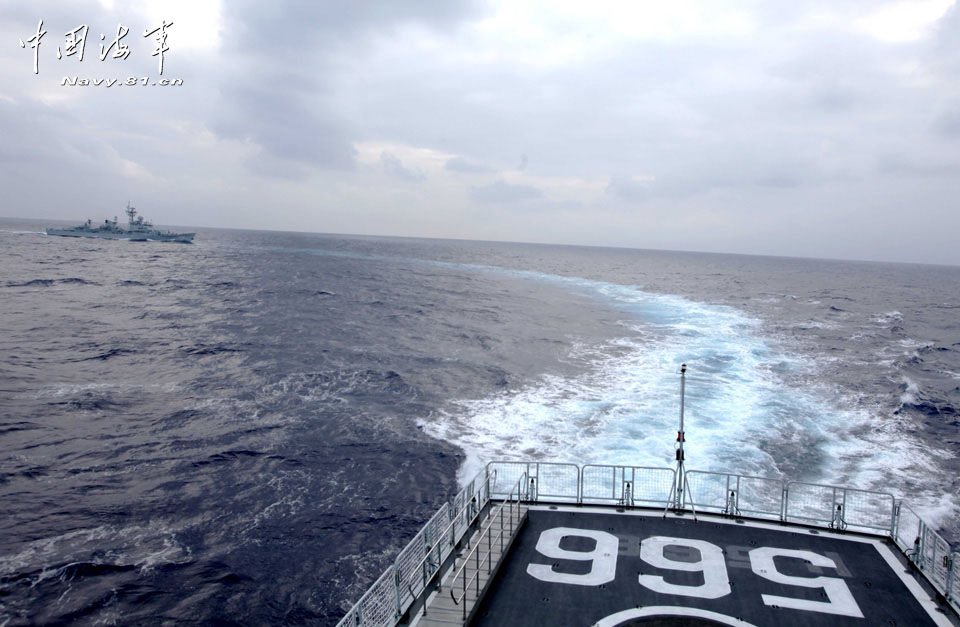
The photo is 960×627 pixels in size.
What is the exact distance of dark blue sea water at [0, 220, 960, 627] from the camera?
1655 centimetres

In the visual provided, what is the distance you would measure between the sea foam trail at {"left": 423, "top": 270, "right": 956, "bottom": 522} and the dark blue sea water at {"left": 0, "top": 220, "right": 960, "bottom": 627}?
0.52 ft

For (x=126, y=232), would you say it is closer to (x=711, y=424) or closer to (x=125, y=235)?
(x=125, y=235)

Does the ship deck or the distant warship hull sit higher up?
the distant warship hull

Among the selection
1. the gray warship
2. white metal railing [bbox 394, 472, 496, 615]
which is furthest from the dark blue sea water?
the gray warship

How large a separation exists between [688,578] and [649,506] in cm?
317

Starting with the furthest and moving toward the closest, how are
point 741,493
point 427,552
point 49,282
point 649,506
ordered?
point 49,282 < point 741,493 < point 649,506 < point 427,552

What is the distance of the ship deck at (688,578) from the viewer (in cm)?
1058

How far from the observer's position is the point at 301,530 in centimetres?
1861

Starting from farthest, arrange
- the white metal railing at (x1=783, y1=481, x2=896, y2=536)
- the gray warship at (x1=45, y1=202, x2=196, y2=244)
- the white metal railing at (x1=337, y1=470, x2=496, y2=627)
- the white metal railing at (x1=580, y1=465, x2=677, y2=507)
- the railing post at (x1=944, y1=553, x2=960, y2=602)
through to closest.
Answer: the gray warship at (x1=45, y1=202, x2=196, y2=244) < the white metal railing at (x1=580, y1=465, x2=677, y2=507) < the white metal railing at (x1=783, y1=481, x2=896, y2=536) < the railing post at (x1=944, y1=553, x2=960, y2=602) < the white metal railing at (x1=337, y1=470, x2=496, y2=627)

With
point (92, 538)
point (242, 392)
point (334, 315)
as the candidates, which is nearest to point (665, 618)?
point (92, 538)

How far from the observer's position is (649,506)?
1498cm

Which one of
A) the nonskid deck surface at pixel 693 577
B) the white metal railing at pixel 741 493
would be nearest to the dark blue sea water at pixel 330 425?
the white metal railing at pixel 741 493

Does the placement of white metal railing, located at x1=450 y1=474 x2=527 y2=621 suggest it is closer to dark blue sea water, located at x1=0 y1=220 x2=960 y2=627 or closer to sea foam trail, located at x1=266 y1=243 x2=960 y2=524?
dark blue sea water, located at x1=0 y1=220 x2=960 y2=627

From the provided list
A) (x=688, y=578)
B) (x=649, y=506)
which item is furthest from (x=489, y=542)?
(x=649, y=506)
